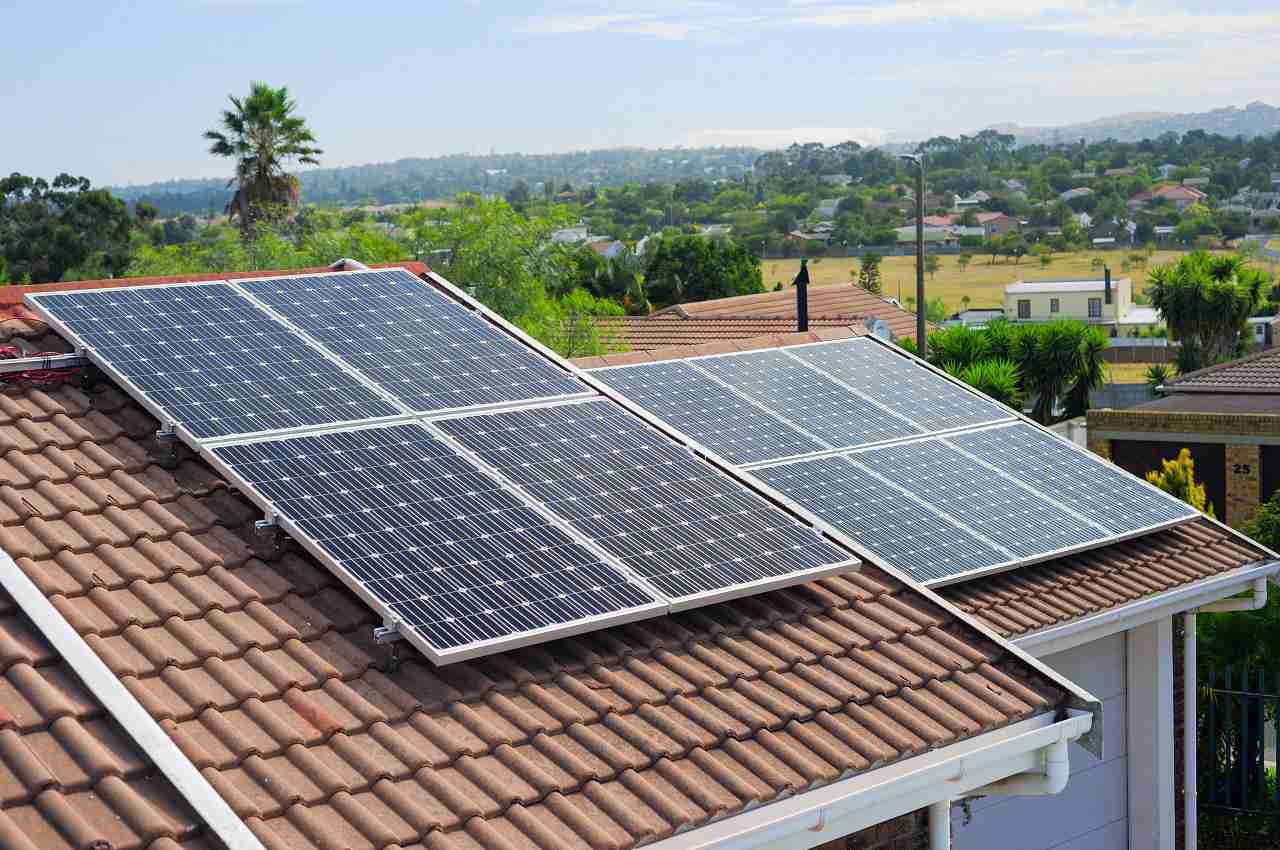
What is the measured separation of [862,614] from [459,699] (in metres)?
2.72

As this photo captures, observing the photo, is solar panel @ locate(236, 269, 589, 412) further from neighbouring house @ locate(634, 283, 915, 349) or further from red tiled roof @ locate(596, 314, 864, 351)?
neighbouring house @ locate(634, 283, 915, 349)

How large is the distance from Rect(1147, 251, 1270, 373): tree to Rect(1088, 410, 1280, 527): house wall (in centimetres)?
3537

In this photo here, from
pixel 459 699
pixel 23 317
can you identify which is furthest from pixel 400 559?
pixel 23 317

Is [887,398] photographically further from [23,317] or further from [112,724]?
[112,724]

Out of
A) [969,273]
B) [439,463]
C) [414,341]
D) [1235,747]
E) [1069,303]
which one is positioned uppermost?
[414,341]

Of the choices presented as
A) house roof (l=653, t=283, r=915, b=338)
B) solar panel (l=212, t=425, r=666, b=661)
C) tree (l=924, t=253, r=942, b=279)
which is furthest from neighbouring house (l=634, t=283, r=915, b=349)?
tree (l=924, t=253, r=942, b=279)

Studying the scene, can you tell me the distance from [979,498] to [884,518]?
1.40 metres

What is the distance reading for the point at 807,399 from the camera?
13547 mm

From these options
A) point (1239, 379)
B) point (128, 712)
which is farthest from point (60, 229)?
point (128, 712)

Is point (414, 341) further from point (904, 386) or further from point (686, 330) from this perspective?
point (686, 330)

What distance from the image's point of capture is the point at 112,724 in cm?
616

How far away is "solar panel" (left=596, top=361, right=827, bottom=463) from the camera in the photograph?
1202 centimetres

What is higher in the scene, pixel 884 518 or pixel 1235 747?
pixel 884 518

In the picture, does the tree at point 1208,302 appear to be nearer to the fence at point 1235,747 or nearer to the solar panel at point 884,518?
the fence at point 1235,747
